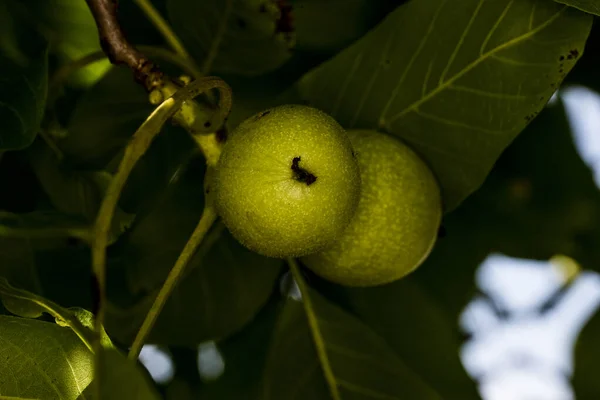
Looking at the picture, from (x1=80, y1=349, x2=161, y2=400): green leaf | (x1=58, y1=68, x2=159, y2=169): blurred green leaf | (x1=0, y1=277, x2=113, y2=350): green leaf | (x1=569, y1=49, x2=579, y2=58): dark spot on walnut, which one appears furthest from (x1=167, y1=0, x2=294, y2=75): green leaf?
(x1=80, y1=349, x2=161, y2=400): green leaf

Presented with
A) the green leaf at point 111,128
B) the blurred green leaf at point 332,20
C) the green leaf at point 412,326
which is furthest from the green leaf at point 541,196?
the green leaf at point 111,128

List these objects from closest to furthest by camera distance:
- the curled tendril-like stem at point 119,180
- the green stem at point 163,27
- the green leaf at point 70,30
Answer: the curled tendril-like stem at point 119,180
the green stem at point 163,27
the green leaf at point 70,30

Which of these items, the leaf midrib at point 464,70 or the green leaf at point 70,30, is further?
the green leaf at point 70,30

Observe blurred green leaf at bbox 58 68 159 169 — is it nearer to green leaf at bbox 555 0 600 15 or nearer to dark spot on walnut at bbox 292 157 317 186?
dark spot on walnut at bbox 292 157 317 186

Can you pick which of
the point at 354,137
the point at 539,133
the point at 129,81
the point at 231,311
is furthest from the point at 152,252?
the point at 539,133

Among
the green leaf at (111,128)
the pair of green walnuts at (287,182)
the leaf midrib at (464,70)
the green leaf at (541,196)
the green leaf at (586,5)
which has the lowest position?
the green leaf at (541,196)

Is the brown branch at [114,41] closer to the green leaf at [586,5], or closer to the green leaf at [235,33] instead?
the green leaf at [235,33]

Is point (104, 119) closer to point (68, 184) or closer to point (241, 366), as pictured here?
point (68, 184)
